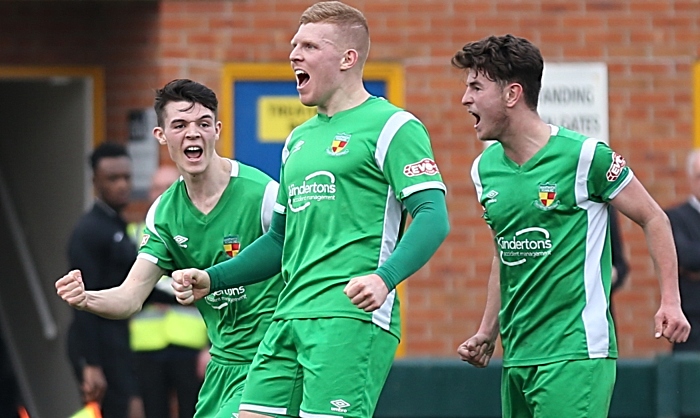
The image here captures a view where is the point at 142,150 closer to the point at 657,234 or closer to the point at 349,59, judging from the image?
the point at 349,59

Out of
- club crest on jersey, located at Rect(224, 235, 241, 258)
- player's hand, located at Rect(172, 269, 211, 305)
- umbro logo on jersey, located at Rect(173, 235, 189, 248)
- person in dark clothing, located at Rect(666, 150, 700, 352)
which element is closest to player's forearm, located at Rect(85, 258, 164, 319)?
umbro logo on jersey, located at Rect(173, 235, 189, 248)

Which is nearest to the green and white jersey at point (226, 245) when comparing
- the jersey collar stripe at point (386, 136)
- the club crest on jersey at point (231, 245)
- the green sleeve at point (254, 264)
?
the club crest on jersey at point (231, 245)

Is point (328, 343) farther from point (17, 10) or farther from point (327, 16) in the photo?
point (17, 10)

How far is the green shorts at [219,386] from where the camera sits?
6383 mm

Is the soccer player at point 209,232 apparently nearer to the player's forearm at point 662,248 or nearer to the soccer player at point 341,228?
the soccer player at point 341,228

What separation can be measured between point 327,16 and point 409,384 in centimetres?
499

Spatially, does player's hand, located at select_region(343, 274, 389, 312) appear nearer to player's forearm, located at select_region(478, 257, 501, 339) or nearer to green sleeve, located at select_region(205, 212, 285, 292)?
green sleeve, located at select_region(205, 212, 285, 292)

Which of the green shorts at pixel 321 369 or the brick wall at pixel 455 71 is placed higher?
the brick wall at pixel 455 71

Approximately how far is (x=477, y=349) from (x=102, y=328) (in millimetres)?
3906

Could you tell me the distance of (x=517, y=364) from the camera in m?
6.21

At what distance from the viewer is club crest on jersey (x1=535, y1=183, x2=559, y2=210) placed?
6.14 m

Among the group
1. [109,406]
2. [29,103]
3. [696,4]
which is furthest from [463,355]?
[29,103]

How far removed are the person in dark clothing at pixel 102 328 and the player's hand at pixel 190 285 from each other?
11.8ft

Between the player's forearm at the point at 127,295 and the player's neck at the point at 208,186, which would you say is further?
the player's neck at the point at 208,186
